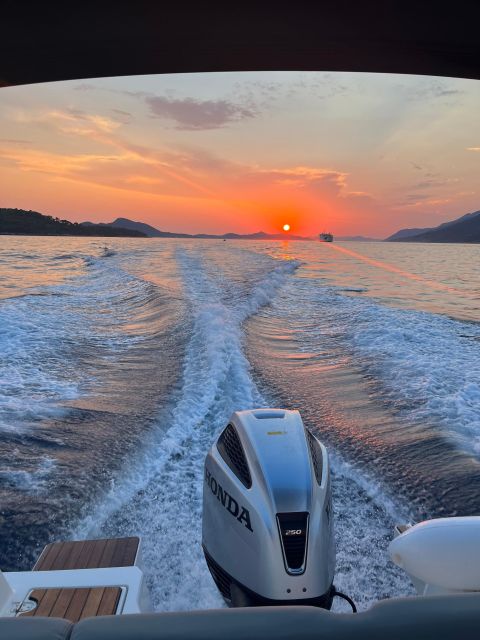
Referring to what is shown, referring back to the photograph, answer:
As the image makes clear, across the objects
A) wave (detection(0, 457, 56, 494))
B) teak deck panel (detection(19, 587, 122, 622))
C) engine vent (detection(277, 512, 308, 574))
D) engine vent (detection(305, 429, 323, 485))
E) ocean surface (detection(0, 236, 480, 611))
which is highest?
engine vent (detection(305, 429, 323, 485))

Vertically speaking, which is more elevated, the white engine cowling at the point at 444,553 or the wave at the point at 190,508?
the white engine cowling at the point at 444,553

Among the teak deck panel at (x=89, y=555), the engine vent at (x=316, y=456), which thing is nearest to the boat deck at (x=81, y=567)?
the teak deck panel at (x=89, y=555)

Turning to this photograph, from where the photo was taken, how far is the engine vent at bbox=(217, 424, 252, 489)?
2021 mm

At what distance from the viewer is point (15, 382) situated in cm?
534

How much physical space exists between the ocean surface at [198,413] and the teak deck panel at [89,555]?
0.36 meters

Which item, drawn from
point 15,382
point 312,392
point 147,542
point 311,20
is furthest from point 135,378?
point 311,20

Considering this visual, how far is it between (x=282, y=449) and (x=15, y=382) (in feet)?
13.7

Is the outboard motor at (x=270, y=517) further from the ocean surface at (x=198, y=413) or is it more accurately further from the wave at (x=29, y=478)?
the wave at (x=29, y=478)

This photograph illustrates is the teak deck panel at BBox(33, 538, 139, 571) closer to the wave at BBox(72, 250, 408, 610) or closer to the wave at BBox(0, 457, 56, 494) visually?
the wave at BBox(72, 250, 408, 610)

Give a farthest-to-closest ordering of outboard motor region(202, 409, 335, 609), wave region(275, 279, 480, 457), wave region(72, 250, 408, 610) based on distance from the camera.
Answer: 1. wave region(275, 279, 480, 457)
2. wave region(72, 250, 408, 610)
3. outboard motor region(202, 409, 335, 609)

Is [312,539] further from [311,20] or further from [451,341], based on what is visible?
[451,341]

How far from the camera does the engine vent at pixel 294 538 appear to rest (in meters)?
1.71

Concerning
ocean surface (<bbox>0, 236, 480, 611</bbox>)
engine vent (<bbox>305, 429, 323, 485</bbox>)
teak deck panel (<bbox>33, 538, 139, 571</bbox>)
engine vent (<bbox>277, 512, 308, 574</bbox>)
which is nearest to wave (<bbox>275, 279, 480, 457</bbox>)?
ocean surface (<bbox>0, 236, 480, 611</bbox>)

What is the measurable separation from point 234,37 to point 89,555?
10.4 ft
